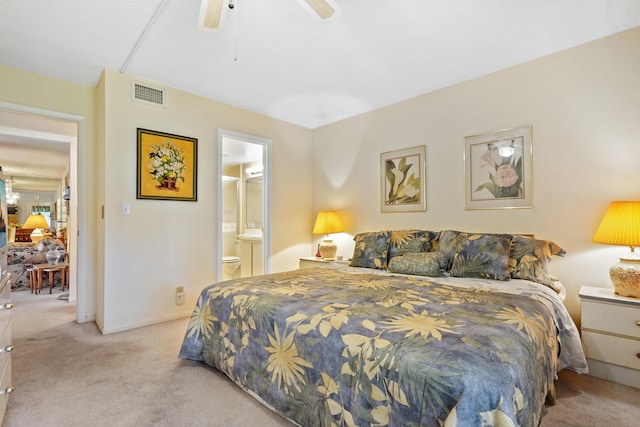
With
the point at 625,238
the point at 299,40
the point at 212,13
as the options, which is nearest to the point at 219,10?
the point at 212,13

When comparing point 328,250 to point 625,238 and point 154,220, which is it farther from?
point 625,238

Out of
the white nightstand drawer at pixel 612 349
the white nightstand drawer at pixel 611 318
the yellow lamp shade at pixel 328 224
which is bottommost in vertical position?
the white nightstand drawer at pixel 612 349

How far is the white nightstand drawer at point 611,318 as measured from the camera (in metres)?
1.96

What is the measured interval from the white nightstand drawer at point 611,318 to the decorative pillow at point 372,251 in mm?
1472

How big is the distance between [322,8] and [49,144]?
16.7 feet

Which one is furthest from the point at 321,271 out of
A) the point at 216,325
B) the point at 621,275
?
the point at 621,275

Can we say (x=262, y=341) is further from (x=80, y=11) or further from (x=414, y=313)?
(x=80, y=11)

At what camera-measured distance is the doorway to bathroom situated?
4156mm

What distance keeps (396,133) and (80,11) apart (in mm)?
2999

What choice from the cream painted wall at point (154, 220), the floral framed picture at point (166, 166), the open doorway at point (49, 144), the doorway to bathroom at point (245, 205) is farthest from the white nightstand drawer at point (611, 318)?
the open doorway at point (49, 144)

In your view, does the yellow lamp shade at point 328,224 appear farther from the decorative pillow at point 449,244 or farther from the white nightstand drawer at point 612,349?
the white nightstand drawer at point 612,349

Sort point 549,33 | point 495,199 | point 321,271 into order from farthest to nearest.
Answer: point 495,199 → point 321,271 → point 549,33

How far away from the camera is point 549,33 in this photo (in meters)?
2.37

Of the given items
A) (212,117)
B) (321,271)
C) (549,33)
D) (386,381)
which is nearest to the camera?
(386,381)
